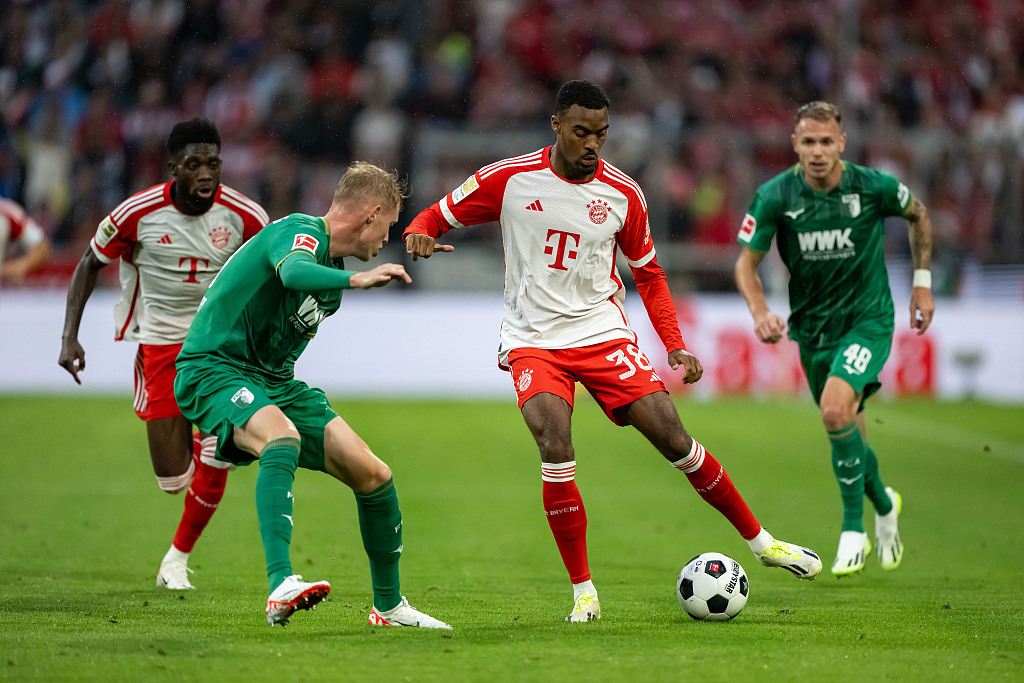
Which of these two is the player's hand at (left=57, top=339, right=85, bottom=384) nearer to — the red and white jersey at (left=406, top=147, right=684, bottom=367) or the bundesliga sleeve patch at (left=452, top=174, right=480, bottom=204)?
the red and white jersey at (left=406, top=147, right=684, bottom=367)

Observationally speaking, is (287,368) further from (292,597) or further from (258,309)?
(292,597)

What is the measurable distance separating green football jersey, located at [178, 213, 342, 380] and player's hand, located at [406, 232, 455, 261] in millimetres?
496

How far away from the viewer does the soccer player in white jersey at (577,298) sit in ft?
19.1

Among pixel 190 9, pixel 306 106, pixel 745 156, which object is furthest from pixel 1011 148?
pixel 190 9

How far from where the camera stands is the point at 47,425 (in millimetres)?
15102

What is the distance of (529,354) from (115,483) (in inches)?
251

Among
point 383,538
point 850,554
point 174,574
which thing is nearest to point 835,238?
point 850,554

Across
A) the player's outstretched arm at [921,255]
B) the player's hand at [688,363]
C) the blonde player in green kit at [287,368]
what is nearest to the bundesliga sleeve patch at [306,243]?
the blonde player in green kit at [287,368]

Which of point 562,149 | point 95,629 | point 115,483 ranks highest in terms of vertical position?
point 562,149

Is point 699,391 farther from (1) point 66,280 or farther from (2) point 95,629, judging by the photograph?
(2) point 95,629

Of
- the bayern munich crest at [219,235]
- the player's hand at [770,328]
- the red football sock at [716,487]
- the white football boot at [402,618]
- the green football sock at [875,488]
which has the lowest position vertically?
the white football boot at [402,618]

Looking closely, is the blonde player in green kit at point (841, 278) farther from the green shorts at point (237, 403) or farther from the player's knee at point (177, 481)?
the player's knee at point (177, 481)

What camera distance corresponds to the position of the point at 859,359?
284 inches

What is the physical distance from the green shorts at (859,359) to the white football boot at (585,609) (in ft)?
7.86
